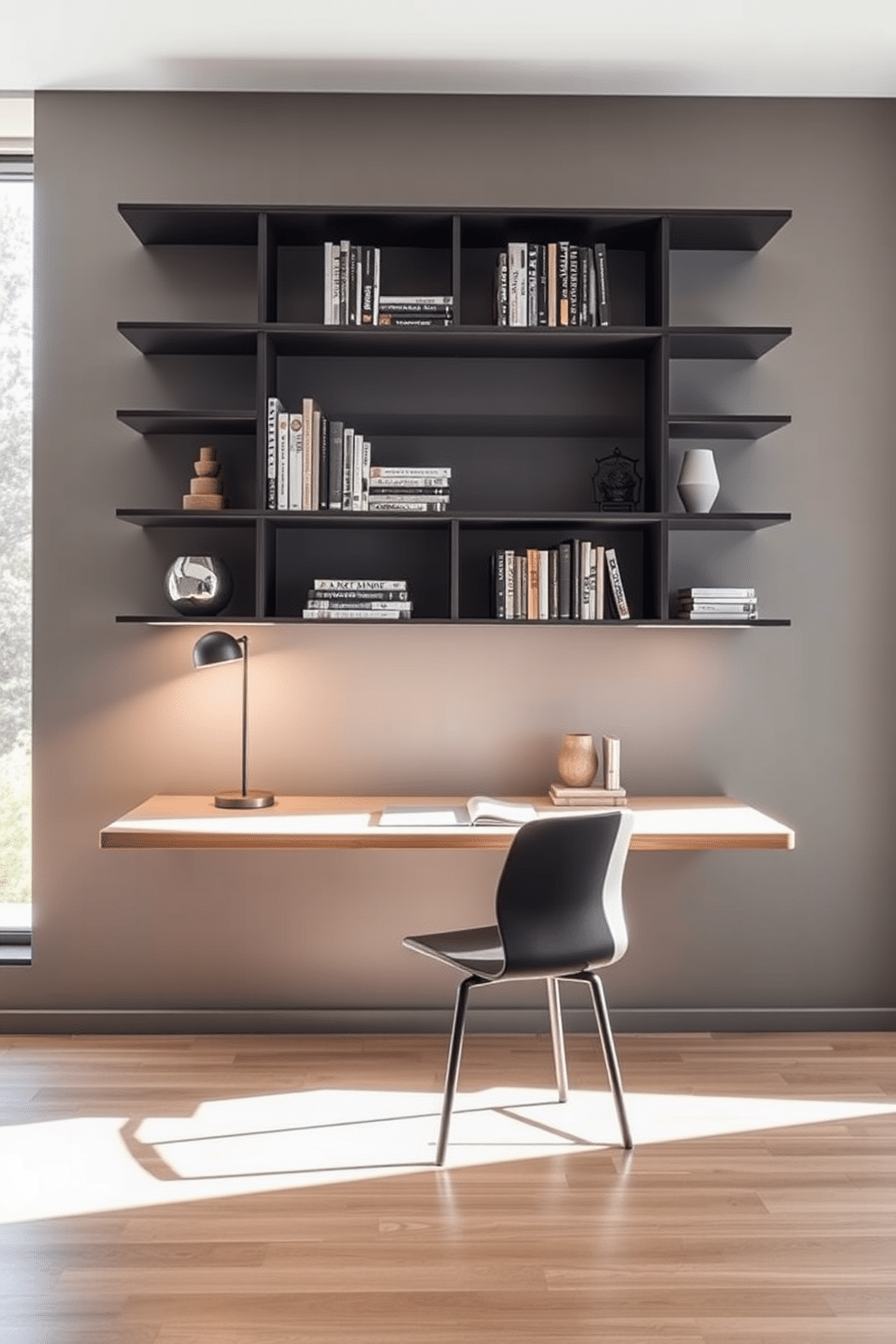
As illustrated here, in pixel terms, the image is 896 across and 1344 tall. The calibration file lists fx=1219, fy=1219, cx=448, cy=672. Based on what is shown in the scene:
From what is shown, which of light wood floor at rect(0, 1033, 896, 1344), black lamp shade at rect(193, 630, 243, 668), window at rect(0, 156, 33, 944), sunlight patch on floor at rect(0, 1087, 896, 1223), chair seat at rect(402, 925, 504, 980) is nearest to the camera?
light wood floor at rect(0, 1033, 896, 1344)

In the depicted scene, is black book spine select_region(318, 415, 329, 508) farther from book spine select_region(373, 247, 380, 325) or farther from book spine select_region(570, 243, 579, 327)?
book spine select_region(570, 243, 579, 327)

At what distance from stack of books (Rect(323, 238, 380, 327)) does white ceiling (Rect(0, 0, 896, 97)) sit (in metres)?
0.57

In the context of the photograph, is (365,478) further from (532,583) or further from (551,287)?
(551,287)

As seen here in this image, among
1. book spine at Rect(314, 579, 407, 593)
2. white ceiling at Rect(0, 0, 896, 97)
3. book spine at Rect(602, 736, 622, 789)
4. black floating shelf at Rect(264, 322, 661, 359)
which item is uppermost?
white ceiling at Rect(0, 0, 896, 97)

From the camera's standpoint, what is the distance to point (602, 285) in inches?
136

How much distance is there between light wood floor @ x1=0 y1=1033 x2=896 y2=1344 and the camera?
2.13 metres

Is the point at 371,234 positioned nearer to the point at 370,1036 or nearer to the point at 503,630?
the point at 503,630

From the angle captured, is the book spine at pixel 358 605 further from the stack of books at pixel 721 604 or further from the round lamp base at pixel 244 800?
the stack of books at pixel 721 604

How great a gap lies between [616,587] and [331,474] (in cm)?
86

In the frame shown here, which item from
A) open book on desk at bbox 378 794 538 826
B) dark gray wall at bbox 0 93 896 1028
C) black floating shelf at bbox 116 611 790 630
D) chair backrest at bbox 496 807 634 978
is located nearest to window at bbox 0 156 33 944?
dark gray wall at bbox 0 93 896 1028

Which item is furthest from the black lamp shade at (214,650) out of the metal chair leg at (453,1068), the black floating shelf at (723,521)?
the black floating shelf at (723,521)

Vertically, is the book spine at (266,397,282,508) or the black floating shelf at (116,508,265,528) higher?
the book spine at (266,397,282,508)

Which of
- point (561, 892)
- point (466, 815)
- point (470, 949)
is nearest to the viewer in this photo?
point (561, 892)

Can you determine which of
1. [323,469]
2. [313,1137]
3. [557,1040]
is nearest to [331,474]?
[323,469]
